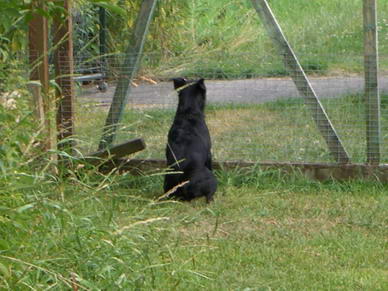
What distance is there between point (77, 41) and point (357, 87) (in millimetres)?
4436

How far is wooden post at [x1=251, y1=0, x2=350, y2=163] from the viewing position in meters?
8.00

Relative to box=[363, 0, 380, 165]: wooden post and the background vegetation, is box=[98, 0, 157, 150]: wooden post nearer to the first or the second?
the background vegetation

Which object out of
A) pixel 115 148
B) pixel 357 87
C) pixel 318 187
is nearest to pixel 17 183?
pixel 115 148

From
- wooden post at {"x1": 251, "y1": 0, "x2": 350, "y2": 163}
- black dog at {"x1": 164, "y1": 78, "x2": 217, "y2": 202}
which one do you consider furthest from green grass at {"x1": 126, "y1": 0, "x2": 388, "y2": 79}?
black dog at {"x1": 164, "y1": 78, "x2": 217, "y2": 202}

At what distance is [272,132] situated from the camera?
8.73 m

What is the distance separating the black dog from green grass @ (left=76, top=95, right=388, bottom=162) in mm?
484

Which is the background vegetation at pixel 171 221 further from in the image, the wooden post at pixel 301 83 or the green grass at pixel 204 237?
the wooden post at pixel 301 83

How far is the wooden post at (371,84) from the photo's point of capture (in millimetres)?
7840

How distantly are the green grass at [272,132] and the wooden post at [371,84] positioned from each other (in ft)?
0.71

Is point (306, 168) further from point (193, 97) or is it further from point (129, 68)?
point (129, 68)

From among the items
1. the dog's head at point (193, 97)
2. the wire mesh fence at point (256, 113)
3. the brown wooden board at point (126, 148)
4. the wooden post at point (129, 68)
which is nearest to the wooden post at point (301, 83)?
the wire mesh fence at point (256, 113)

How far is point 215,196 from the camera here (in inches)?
304

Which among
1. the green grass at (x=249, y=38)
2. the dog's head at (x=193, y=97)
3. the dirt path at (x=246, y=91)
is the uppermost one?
the green grass at (x=249, y=38)

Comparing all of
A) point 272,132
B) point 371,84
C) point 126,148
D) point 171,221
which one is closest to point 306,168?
point 272,132
